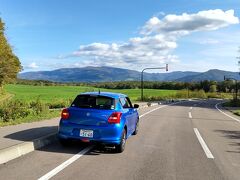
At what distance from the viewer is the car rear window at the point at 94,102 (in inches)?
391

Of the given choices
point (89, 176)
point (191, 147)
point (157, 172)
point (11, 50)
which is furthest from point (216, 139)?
point (11, 50)

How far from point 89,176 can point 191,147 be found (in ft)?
16.5

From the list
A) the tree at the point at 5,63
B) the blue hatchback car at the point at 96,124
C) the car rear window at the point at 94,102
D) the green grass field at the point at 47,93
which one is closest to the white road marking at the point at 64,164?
the blue hatchback car at the point at 96,124

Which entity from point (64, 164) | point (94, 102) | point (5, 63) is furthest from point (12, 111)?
point (5, 63)

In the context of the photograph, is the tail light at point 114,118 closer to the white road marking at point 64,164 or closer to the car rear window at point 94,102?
the car rear window at point 94,102

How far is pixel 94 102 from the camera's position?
10172mm

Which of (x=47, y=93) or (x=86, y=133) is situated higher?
(x=47, y=93)

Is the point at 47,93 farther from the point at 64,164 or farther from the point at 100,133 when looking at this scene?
the point at 64,164

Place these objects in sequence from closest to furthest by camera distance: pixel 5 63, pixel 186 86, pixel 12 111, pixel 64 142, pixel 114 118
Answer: pixel 114 118 < pixel 64 142 < pixel 12 111 < pixel 5 63 < pixel 186 86

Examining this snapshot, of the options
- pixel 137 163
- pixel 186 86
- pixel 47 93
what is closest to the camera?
pixel 137 163

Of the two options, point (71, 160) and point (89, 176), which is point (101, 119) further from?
point (89, 176)

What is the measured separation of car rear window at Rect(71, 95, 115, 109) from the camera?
32.6ft

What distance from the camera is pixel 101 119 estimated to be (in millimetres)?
9453

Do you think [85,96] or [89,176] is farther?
[85,96]
